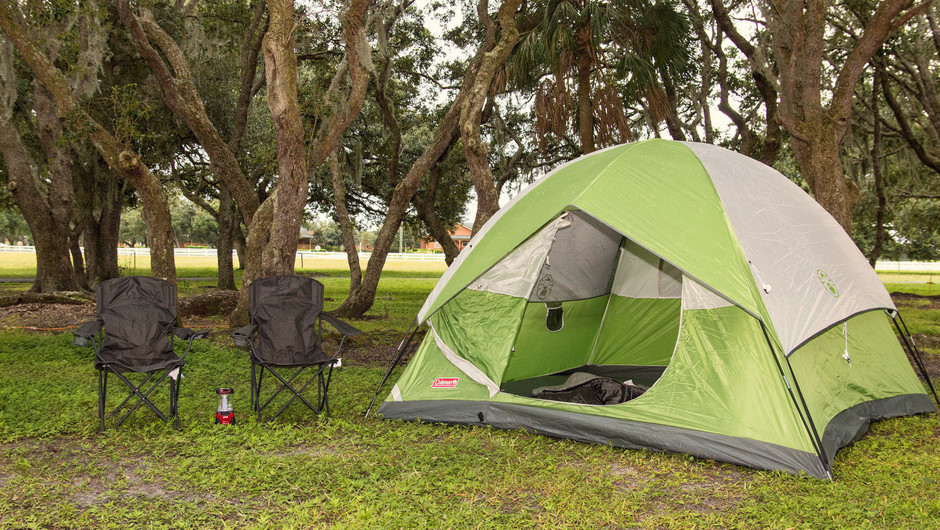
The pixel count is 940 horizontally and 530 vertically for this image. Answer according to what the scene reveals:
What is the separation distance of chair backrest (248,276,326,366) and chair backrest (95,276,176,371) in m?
0.57

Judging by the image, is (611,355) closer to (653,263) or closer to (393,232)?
(653,263)

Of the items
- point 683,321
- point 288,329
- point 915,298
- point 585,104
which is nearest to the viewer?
point 683,321

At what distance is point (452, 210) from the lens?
1477 cm

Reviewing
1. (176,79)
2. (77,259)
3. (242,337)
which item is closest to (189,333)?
(242,337)

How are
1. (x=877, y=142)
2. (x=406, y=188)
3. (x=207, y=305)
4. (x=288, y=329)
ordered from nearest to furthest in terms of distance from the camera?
(x=288, y=329) → (x=406, y=188) → (x=207, y=305) → (x=877, y=142)

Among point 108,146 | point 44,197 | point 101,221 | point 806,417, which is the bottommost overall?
point 806,417

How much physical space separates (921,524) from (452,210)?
40.7ft

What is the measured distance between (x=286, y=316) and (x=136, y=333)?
956 millimetres

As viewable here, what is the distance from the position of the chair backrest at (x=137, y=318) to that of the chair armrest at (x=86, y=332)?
3.0 inches

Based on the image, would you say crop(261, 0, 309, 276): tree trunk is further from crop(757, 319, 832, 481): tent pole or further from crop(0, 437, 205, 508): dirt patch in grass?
crop(757, 319, 832, 481): tent pole

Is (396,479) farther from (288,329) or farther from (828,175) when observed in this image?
(828,175)

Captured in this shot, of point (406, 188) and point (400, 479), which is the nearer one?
point (400, 479)

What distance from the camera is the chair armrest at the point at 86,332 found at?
4.00 m

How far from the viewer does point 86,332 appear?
13.3ft
